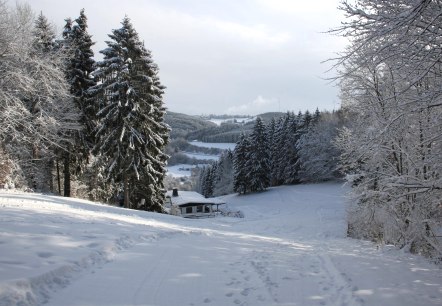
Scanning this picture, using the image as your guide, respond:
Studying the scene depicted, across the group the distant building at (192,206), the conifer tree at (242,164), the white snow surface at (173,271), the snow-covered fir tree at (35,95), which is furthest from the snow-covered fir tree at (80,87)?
the conifer tree at (242,164)

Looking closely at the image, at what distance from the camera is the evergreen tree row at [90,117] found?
2195cm

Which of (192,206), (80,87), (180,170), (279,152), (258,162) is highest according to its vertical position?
(80,87)

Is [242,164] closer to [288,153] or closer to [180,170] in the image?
[288,153]

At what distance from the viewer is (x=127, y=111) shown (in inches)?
958

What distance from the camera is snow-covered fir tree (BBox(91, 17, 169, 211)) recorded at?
24.1 m

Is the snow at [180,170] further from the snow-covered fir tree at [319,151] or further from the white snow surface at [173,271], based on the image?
the white snow surface at [173,271]

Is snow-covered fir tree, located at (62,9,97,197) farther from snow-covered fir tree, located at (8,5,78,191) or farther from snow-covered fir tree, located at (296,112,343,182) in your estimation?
snow-covered fir tree, located at (296,112,343,182)

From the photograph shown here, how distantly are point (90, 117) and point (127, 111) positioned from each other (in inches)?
175

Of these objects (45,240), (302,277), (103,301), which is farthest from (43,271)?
(302,277)

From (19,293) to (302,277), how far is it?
203 inches

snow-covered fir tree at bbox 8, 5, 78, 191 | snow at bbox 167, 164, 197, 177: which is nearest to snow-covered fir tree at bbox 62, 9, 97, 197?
snow-covered fir tree at bbox 8, 5, 78, 191

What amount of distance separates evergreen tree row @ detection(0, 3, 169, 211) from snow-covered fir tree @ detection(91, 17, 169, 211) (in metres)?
0.06

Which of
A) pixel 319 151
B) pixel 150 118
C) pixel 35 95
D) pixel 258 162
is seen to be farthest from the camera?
pixel 258 162

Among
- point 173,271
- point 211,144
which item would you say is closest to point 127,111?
point 173,271
